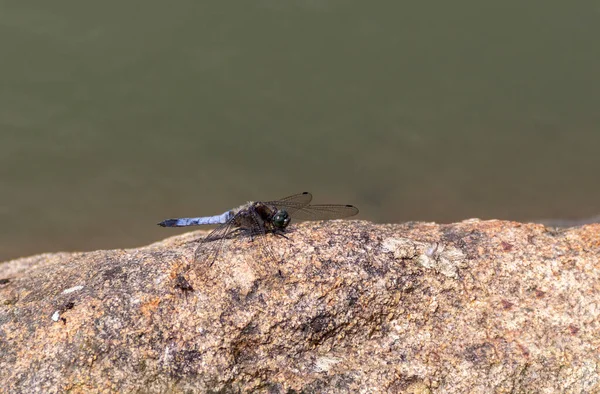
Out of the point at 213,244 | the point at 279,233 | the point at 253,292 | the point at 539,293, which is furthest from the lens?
the point at 279,233

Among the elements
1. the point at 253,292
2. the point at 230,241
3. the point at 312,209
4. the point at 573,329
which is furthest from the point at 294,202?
the point at 573,329

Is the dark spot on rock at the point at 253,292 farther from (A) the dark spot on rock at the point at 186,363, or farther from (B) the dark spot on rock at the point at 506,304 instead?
(B) the dark spot on rock at the point at 506,304

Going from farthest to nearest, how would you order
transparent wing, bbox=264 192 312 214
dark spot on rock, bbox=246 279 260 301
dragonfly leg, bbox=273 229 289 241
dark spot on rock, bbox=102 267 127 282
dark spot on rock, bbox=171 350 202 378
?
transparent wing, bbox=264 192 312 214, dragonfly leg, bbox=273 229 289 241, dark spot on rock, bbox=102 267 127 282, dark spot on rock, bbox=246 279 260 301, dark spot on rock, bbox=171 350 202 378

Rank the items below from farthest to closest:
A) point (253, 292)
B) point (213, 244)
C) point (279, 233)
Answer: point (279, 233), point (213, 244), point (253, 292)

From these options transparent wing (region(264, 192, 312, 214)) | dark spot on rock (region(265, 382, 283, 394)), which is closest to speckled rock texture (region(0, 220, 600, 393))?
dark spot on rock (region(265, 382, 283, 394))

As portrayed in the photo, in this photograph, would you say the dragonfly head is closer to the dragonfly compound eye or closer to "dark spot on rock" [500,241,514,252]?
the dragonfly compound eye

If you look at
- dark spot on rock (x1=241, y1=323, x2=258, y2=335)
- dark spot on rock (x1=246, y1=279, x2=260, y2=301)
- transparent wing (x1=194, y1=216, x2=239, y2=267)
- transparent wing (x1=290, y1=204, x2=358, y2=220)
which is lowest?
dark spot on rock (x1=241, y1=323, x2=258, y2=335)

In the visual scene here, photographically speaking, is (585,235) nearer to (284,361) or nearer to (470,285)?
(470,285)

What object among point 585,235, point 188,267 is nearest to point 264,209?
point 188,267

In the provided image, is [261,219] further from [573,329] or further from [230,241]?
[573,329]
